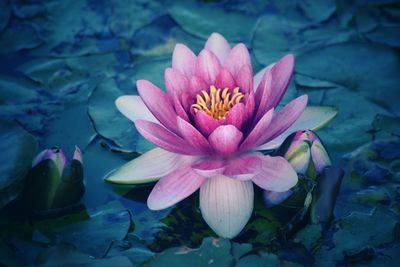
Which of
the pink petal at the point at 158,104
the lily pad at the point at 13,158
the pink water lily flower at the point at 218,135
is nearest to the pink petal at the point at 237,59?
the pink water lily flower at the point at 218,135

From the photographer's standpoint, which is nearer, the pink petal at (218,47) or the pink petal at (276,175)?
the pink petal at (276,175)

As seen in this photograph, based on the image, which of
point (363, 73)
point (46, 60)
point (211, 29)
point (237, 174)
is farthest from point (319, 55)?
point (46, 60)

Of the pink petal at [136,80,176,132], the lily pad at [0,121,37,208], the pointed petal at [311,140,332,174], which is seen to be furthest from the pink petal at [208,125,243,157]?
the lily pad at [0,121,37,208]

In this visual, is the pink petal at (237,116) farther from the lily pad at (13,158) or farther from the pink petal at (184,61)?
the lily pad at (13,158)

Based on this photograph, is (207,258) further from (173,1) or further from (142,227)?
(173,1)

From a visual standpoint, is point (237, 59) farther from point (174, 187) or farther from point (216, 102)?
point (174, 187)

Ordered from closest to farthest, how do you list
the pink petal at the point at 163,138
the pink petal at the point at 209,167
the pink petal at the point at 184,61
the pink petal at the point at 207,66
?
1. the pink petal at the point at 209,167
2. the pink petal at the point at 163,138
3. the pink petal at the point at 207,66
4. the pink petal at the point at 184,61

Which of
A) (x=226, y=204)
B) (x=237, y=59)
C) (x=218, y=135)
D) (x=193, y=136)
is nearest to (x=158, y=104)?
(x=193, y=136)
